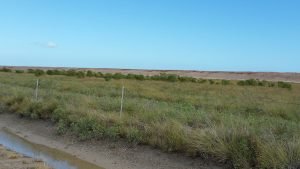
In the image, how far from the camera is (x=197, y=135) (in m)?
10.6

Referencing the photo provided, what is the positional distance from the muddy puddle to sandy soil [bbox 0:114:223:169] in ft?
0.84

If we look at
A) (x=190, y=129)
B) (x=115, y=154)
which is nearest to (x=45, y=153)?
(x=115, y=154)

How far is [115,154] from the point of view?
12.0 metres

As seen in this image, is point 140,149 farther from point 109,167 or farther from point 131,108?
point 131,108

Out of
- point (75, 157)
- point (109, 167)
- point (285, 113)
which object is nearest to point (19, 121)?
point (75, 157)

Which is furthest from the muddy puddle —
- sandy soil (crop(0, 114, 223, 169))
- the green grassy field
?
the green grassy field

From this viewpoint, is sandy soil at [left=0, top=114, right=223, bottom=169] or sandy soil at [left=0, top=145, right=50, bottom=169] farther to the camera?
sandy soil at [left=0, top=114, right=223, bottom=169]

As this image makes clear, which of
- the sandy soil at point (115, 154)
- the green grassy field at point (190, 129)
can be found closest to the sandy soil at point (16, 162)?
the sandy soil at point (115, 154)

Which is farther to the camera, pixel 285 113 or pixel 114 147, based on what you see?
pixel 285 113

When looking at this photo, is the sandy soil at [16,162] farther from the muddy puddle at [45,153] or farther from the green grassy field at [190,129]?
the green grassy field at [190,129]

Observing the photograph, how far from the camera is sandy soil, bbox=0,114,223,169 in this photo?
10539mm

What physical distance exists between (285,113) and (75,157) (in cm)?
1032

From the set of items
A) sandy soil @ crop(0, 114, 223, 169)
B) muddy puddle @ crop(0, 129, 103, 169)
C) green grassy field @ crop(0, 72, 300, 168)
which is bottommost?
muddy puddle @ crop(0, 129, 103, 169)

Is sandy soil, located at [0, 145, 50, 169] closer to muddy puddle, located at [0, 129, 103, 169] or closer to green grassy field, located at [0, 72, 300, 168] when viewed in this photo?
muddy puddle, located at [0, 129, 103, 169]
